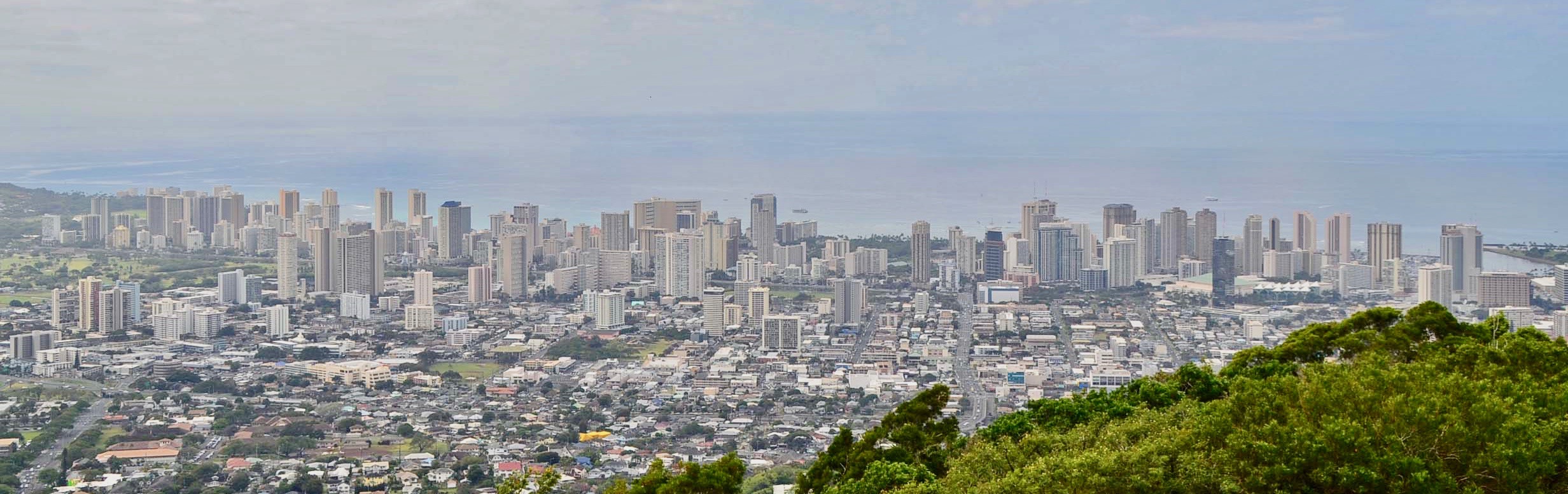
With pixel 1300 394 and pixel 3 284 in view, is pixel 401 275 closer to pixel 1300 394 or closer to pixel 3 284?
pixel 3 284

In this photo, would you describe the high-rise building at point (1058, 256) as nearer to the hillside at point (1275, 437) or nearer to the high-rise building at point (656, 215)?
the high-rise building at point (656, 215)

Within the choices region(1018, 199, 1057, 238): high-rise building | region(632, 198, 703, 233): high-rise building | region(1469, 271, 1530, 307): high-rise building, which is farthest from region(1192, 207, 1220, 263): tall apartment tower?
region(632, 198, 703, 233): high-rise building

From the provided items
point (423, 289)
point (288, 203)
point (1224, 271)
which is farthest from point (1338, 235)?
point (288, 203)

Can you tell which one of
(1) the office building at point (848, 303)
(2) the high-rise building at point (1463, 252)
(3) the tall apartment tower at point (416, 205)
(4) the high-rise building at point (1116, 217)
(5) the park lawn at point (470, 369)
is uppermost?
(3) the tall apartment tower at point (416, 205)

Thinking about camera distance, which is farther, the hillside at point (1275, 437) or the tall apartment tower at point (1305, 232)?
the tall apartment tower at point (1305, 232)

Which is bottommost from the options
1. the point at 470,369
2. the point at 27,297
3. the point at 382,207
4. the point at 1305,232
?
the point at 470,369

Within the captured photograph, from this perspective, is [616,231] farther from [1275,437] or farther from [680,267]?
[1275,437]

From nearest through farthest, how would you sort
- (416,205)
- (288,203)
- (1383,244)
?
(1383,244)
(288,203)
(416,205)

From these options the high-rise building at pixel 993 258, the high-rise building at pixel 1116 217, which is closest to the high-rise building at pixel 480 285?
the high-rise building at pixel 993 258
